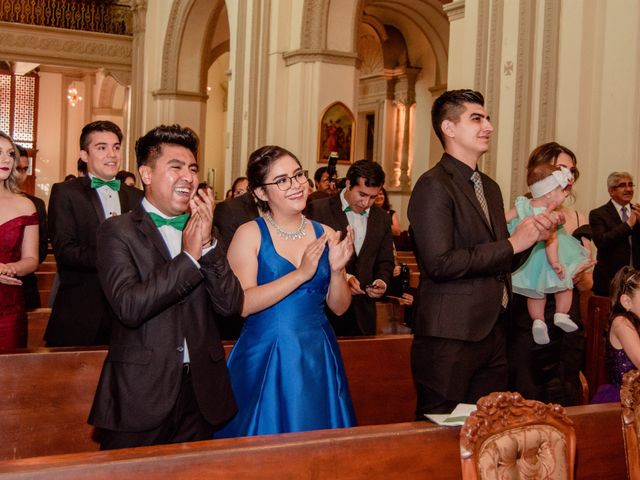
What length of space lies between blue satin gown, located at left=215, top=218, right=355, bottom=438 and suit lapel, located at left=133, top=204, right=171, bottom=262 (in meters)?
0.65

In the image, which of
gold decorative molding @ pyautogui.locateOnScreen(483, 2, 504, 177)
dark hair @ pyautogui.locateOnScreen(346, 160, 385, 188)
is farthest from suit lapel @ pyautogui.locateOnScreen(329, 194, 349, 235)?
gold decorative molding @ pyautogui.locateOnScreen(483, 2, 504, 177)

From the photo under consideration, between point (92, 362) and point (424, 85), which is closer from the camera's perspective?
point (92, 362)

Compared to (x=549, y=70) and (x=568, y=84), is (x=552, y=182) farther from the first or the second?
(x=549, y=70)

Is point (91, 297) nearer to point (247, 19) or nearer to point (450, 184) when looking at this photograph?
point (450, 184)

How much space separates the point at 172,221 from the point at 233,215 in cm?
212

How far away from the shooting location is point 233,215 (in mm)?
5027

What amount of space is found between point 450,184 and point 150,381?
1409mm

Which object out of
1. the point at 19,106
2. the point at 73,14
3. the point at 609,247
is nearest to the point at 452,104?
the point at 609,247

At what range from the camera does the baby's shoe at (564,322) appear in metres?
4.07

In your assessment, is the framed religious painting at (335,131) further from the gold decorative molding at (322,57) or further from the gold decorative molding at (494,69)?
the gold decorative molding at (494,69)

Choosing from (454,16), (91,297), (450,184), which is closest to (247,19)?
(454,16)

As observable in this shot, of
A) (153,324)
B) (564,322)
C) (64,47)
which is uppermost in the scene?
(64,47)

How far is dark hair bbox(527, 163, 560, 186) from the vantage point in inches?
158

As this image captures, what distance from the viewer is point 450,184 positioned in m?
3.33
